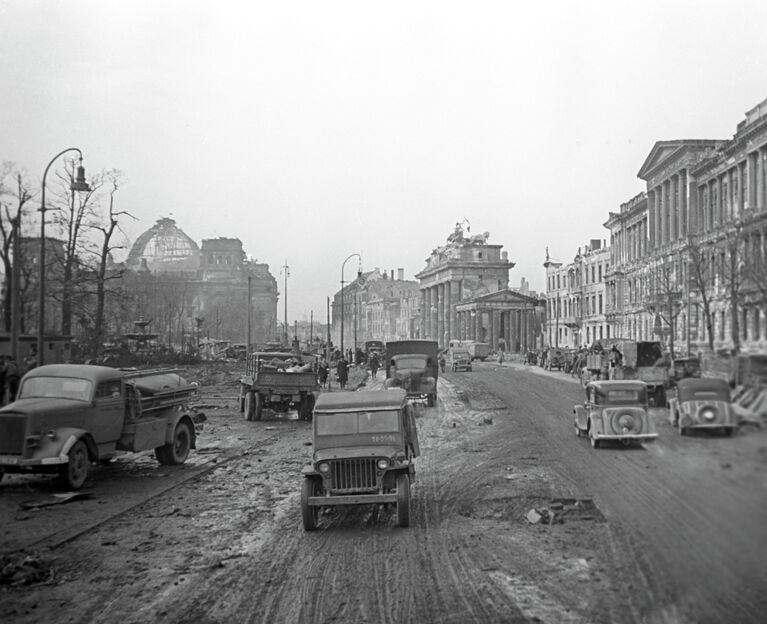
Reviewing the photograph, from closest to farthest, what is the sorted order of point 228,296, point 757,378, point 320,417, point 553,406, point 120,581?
point 757,378
point 120,581
point 320,417
point 553,406
point 228,296

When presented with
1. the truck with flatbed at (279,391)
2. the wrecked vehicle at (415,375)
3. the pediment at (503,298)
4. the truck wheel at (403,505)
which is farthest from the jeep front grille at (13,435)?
the pediment at (503,298)

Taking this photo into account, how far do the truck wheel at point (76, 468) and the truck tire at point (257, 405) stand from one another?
1461cm

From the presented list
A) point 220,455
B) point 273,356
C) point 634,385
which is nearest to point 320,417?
point 634,385

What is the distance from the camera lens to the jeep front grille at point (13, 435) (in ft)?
49.8

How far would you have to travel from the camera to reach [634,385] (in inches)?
365

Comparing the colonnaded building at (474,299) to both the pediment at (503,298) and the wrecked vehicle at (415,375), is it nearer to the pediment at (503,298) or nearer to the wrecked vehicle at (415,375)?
the pediment at (503,298)

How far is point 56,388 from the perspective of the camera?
17.0m

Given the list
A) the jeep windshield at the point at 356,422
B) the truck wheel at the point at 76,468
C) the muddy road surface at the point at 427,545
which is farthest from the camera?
the truck wheel at the point at 76,468

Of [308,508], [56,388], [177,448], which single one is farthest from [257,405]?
[308,508]

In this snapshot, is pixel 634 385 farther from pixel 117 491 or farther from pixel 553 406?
pixel 553 406

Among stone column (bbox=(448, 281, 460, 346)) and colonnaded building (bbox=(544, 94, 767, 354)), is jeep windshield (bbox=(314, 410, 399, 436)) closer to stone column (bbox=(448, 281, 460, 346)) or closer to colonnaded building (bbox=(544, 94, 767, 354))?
colonnaded building (bbox=(544, 94, 767, 354))

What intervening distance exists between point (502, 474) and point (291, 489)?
4591mm

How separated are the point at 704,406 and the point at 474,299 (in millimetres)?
130312

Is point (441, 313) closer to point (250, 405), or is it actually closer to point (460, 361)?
point (460, 361)
